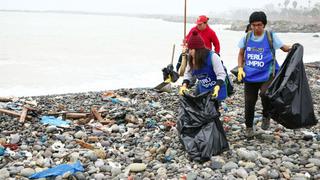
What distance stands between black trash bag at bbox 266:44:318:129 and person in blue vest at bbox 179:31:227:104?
64 cm

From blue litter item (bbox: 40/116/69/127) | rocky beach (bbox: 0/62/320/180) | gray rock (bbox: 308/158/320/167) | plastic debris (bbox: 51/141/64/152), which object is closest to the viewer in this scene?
rocky beach (bbox: 0/62/320/180)

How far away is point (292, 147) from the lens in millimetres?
5188

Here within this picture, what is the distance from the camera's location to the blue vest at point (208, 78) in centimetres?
480

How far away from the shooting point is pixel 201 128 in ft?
15.5

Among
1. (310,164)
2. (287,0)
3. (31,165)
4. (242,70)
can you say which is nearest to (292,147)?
(310,164)

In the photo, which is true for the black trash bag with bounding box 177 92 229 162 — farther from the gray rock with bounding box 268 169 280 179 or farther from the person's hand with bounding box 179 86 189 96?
the gray rock with bounding box 268 169 280 179

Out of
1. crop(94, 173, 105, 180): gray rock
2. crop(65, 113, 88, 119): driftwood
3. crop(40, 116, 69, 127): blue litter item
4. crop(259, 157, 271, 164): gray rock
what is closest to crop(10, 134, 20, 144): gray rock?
crop(40, 116, 69, 127): blue litter item

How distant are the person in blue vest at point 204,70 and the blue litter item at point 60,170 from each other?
155 cm

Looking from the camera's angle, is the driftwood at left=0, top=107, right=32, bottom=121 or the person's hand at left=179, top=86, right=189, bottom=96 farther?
the driftwood at left=0, top=107, right=32, bottom=121

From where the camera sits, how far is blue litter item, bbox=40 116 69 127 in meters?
6.23

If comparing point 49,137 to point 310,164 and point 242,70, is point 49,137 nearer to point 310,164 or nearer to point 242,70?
point 242,70

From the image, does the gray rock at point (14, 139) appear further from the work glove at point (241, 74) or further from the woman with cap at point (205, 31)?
the woman with cap at point (205, 31)

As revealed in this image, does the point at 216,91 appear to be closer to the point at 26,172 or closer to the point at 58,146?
the point at 58,146

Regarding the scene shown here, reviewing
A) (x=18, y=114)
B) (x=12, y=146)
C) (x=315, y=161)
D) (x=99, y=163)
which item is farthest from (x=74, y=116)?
(x=315, y=161)
